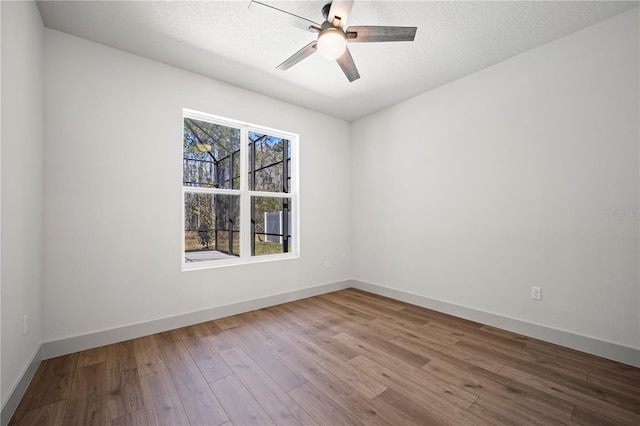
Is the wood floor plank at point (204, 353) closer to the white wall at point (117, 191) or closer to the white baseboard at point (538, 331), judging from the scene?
the white wall at point (117, 191)

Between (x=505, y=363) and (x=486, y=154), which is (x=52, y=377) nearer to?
(x=505, y=363)

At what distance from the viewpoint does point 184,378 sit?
1.93 m

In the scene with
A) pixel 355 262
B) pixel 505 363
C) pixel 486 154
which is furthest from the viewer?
pixel 355 262

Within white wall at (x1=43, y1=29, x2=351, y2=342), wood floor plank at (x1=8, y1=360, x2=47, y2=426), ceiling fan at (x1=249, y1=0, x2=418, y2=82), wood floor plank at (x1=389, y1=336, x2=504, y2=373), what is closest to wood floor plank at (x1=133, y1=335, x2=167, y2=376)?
white wall at (x1=43, y1=29, x2=351, y2=342)

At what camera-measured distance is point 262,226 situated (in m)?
3.68

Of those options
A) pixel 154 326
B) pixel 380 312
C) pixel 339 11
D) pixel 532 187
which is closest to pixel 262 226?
pixel 154 326

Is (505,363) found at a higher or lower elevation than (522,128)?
lower

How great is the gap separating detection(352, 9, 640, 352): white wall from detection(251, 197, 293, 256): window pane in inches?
58.6

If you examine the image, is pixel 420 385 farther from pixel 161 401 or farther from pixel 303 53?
pixel 303 53

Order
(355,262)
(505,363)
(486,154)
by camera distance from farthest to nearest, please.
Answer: (355,262)
(486,154)
(505,363)

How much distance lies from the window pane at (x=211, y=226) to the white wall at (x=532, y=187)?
7.02 feet

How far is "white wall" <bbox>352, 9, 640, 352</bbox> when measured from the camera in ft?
7.14

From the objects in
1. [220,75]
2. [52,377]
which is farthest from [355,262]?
[52,377]

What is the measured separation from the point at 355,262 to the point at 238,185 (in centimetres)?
220
